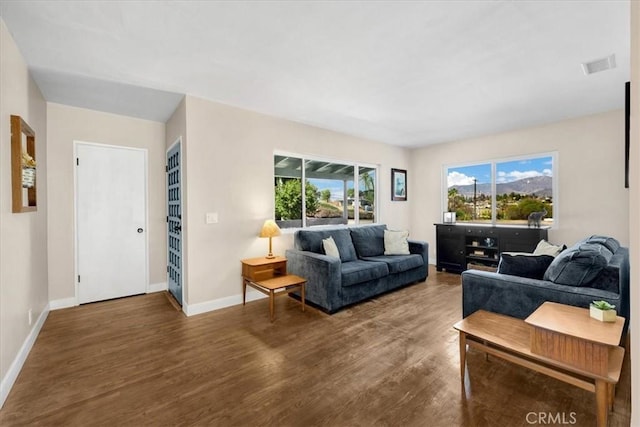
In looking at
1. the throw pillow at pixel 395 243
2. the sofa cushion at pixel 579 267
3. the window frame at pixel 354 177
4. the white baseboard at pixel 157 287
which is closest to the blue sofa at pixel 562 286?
the sofa cushion at pixel 579 267

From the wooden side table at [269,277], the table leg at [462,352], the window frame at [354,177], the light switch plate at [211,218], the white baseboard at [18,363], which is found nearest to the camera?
the white baseboard at [18,363]

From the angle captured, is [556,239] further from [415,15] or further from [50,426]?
[50,426]

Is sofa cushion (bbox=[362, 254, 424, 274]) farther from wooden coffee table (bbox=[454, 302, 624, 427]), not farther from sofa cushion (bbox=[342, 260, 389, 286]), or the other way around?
wooden coffee table (bbox=[454, 302, 624, 427])

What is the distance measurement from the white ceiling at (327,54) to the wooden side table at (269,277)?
2023mm

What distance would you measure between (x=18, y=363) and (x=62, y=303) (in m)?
1.66

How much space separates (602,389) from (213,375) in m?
2.47

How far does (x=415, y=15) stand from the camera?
206cm

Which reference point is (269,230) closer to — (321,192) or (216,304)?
→ (216,304)

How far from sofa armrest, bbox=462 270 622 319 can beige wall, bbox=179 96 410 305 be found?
8.38 ft

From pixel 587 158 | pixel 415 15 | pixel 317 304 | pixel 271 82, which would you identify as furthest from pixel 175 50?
pixel 587 158

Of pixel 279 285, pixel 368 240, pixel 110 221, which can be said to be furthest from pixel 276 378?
pixel 110 221

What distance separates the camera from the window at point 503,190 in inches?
189

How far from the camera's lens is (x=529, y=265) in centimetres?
252

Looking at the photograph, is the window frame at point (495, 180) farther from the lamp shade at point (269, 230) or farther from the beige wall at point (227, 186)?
the lamp shade at point (269, 230)
